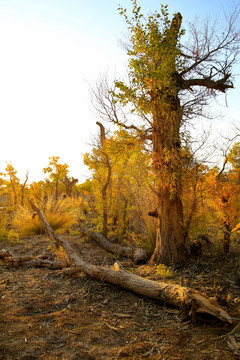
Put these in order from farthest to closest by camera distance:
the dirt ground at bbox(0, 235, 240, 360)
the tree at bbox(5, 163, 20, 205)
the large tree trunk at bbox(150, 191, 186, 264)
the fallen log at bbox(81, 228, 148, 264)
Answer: the tree at bbox(5, 163, 20, 205), the fallen log at bbox(81, 228, 148, 264), the large tree trunk at bbox(150, 191, 186, 264), the dirt ground at bbox(0, 235, 240, 360)

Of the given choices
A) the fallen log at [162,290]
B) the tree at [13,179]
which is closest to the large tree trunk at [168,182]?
the fallen log at [162,290]

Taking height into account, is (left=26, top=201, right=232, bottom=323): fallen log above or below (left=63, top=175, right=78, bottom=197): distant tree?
below

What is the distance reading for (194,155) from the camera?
15.2 feet

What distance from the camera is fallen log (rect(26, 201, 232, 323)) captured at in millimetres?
2570

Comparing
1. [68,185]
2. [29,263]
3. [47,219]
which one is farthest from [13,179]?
[29,263]

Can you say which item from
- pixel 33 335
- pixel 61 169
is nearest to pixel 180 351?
pixel 33 335

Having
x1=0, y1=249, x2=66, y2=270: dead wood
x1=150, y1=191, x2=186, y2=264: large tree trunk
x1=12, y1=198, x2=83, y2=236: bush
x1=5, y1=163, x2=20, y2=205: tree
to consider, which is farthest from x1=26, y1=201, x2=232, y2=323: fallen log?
x1=5, y1=163, x2=20, y2=205: tree

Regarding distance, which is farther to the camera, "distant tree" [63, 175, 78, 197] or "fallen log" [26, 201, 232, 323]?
"distant tree" [63, 175, 78, 197]

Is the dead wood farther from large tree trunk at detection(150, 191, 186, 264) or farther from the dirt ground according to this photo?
large tree trunk at detection(150, 191, 186, 264)

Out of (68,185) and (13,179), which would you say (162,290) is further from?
(68,185)

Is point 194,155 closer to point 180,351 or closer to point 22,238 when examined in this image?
point 180,351

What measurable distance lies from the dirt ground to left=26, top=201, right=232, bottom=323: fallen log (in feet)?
0.31

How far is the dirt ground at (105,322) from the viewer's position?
2.07 metres

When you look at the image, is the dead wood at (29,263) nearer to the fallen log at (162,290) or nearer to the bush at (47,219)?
the fallen log at (162,290)
